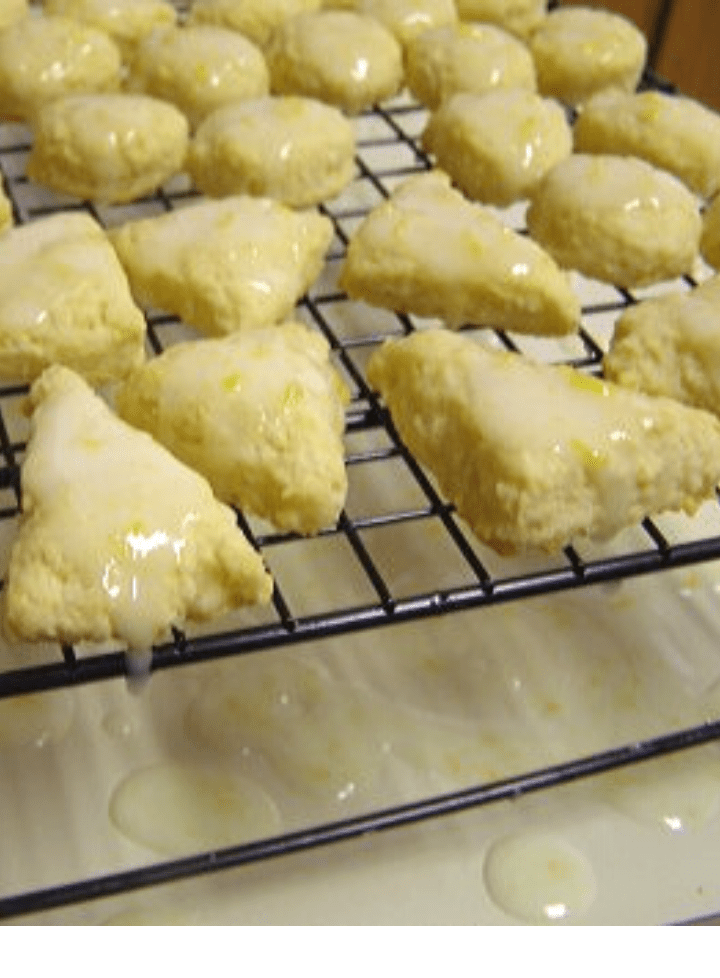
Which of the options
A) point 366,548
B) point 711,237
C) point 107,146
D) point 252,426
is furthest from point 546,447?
point 107,146

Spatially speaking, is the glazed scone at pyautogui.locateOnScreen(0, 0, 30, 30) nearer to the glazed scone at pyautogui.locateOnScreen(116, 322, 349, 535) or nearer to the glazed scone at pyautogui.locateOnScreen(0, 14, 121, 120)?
the glazed scone at pyautogui.locateOnScreen(0, 14, 121, 120)

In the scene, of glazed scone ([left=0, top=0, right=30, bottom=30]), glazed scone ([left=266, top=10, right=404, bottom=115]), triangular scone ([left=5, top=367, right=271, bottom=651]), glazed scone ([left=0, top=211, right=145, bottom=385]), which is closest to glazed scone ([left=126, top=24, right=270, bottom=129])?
glazed scone ([left=266, top=10, right=404, bottom=115])

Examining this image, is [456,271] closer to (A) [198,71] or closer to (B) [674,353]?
(B) [674,353]

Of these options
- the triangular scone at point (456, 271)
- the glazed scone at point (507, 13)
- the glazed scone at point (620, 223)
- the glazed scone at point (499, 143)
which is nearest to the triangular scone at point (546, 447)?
the triangular scone at point (456, 271)

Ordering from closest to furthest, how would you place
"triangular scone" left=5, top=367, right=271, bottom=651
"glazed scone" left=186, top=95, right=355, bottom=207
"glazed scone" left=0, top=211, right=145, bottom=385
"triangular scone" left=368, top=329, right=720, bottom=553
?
"triangular scone" left=5, top=367, right=271, bottom=651 → "triangular scone" left=368, top=329, right=720, bottom=553 → "glazed scone" left=0, top=211, right=145, bottom=385 → "glazed scone" left=186, top=95, right=355, bottom=207

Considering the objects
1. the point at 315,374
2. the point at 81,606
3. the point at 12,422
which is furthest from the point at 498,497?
the point at 12,422

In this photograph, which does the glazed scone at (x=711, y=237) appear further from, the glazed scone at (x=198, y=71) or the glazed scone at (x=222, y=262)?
the glazed scone at (x=198, y=71)
